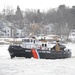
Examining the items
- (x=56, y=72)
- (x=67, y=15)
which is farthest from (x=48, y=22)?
(x=56, y=72)

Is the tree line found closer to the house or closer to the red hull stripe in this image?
the house

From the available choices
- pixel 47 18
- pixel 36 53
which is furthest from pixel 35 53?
pixel 47 18

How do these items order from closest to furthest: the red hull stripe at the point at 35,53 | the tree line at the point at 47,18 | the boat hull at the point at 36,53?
the red hull stripe at the point at 35,53, the boat hull at the point at 36,53, the tree line at the point at 47,18

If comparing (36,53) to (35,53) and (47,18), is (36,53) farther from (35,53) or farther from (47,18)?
(47,18)

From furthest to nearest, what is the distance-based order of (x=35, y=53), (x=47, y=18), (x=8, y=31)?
(x=47, y=18), (x=8, y=31), (x=35, y=53)

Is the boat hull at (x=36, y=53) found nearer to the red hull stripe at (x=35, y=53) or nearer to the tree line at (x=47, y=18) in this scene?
the red hull stripe at (x=35, y=53)

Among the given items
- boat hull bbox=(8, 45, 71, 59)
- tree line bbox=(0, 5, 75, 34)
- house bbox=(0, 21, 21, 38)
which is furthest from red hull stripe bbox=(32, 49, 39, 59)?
tree line bbox=(0, 5, 75, 34)

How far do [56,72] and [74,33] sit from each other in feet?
368

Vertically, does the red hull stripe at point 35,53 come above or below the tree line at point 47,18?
below

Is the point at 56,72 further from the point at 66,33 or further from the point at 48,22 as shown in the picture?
the point at 48,22

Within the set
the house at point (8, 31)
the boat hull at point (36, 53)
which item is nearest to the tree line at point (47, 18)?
the house at point (8, 31)

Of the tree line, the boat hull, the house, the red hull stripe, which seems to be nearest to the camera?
the red hull stripe

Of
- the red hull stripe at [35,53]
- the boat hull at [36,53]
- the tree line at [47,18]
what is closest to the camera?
the red hull stripe at [35,53]

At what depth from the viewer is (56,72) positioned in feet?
75.4
